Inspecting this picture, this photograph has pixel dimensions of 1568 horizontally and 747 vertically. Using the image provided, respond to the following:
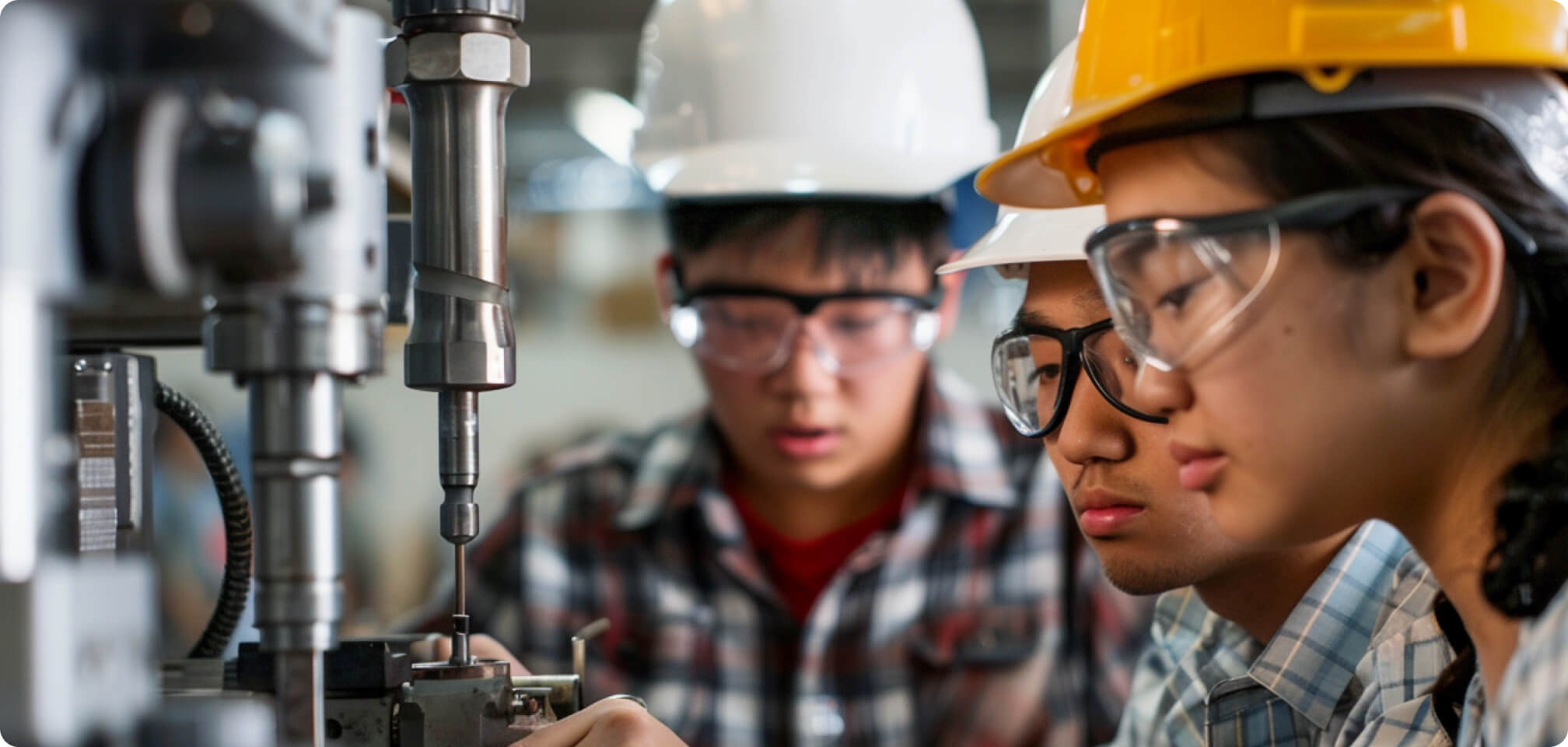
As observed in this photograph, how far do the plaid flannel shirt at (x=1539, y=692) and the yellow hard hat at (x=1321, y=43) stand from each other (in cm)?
37

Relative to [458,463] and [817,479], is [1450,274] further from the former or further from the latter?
[817,479]

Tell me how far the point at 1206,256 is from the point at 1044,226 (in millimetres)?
731

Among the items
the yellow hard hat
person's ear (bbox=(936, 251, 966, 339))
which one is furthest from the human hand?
person's ear (bbox=(936, 251, 966, 339))

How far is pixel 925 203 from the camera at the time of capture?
2.68m

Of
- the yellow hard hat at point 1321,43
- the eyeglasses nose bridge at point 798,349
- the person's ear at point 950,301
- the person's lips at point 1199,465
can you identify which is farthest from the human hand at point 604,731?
the person's ear at point 950,301

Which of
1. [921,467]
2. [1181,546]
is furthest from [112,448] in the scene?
[921,467]

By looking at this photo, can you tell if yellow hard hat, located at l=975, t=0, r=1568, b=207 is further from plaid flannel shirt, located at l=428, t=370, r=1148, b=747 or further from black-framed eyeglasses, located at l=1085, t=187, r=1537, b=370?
plaid flannel shirt, located at l=428, t=370, r=1148, b=747

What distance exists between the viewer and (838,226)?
102 inches

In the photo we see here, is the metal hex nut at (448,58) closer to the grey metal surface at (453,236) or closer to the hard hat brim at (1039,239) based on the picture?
the grey metal surface at (453,236)

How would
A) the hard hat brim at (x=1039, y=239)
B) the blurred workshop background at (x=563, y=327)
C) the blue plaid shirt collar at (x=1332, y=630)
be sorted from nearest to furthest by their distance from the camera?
the blue plaid shirt collar at (x=1332, y=630), the hard hat brim at (x=1039, y=239), the blurred workshop background at (x=563, y=327)

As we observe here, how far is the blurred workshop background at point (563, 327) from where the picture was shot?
17.8ft

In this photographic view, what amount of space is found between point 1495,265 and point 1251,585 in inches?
30.7

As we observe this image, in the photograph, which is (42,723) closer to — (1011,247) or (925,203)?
(1011,247)

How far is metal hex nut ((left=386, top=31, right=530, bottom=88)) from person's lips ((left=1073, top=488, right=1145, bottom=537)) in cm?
83
